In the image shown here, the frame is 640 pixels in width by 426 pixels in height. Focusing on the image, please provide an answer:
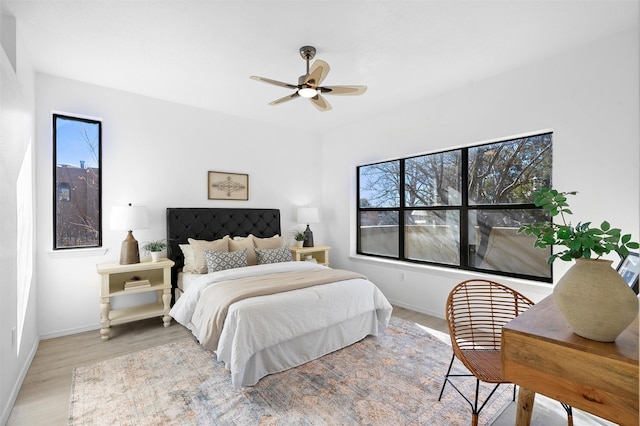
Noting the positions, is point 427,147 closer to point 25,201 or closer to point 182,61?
point 182,61

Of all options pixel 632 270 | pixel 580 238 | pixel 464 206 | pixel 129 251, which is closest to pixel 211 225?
pixel 129 251

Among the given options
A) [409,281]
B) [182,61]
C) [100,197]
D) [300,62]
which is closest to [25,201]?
[100,197]

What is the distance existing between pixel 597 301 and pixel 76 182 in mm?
4385

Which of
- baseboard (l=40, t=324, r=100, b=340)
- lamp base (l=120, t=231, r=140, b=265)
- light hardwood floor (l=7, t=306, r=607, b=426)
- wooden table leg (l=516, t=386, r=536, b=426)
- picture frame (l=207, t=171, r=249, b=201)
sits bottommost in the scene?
light hardwood floor (l=7, t=306, r=607, b=426)

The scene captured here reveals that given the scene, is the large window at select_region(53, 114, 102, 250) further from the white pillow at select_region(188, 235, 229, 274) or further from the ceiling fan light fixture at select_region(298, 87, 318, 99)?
the ceiling fan light fixture at select_region(298, 87, 318, 99)

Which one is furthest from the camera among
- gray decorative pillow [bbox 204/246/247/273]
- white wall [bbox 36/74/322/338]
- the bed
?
gray decorative pillow [bbox 204/246/247/273]

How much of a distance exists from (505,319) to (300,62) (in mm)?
2883

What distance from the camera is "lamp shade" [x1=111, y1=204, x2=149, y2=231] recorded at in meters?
3.26

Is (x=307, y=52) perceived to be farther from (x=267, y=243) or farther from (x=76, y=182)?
(x=76, y=182)

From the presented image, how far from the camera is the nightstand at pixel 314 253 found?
182 inches

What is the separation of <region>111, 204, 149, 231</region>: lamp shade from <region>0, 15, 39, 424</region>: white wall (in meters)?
0.80

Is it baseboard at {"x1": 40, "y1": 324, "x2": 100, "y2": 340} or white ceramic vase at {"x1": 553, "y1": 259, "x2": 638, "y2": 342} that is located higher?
white ceramic vase at {"x1": 553, "y1": 259, "x2": 638, "y2": 342}

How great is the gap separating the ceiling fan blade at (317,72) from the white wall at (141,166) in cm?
229

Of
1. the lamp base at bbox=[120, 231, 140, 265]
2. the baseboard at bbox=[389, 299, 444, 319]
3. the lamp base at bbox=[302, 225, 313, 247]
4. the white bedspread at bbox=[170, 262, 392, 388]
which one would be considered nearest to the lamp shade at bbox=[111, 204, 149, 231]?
the lamp base at bbox=[120, 231, 140, 265]
